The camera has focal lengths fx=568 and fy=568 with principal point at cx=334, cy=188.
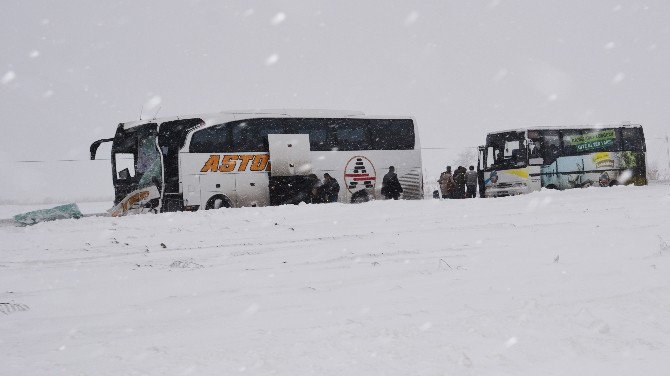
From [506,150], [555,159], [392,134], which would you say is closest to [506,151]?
[506,150]

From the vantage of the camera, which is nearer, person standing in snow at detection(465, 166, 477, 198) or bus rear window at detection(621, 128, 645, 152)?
person standing in snow at detection(465, 166, 477, 198)

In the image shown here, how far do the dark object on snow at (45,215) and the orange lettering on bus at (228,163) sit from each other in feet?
14.7

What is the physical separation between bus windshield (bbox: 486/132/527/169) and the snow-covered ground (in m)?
13.6

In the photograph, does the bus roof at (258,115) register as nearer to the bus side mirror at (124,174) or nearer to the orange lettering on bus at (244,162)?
the orange lettering on bus at (244,162)

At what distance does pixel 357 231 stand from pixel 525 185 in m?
13.8

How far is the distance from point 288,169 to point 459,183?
7499 millimetres

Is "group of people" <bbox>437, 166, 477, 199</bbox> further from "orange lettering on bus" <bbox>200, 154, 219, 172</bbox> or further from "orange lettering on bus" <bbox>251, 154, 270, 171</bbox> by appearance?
"orange lettering on bus" <bbox>200, 154, 219, 172</bbox>

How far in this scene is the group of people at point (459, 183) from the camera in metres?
22.4

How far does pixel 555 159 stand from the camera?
2267 cm

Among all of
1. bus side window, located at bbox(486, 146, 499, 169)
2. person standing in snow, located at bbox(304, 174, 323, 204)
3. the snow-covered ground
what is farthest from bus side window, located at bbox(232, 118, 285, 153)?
the snow-covered ground

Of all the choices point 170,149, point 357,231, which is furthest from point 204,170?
point 357,231

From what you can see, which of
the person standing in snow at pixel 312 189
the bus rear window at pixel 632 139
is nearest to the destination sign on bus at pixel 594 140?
the bus rear window at pixel 632 139

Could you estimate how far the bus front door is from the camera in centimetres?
1870

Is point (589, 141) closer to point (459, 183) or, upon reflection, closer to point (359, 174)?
point (459, 183)
